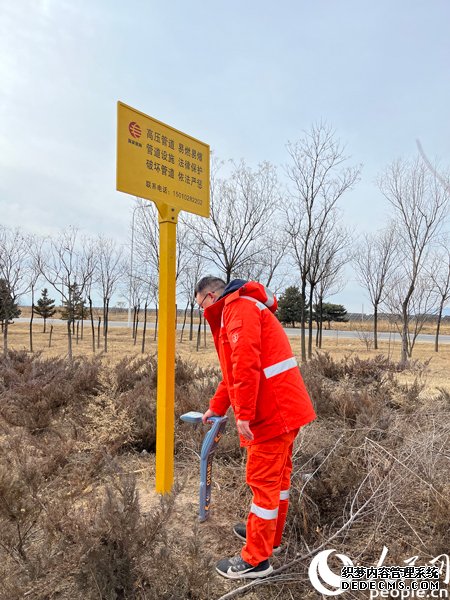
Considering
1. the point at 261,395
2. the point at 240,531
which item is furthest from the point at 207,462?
the point at 261,395

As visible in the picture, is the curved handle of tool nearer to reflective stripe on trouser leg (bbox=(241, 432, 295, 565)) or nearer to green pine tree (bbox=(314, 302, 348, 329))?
reflective stripe on trouser leg (bbox=(241, 432, 295, 565))

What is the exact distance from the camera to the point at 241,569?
79.4 inches

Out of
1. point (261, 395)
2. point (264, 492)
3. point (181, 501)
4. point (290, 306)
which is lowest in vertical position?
point (181, 501)

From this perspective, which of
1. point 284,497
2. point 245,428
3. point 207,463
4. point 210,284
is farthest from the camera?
point 207,463

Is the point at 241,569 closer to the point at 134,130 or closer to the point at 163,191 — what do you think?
the point at 163,191

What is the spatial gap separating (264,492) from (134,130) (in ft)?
7.60

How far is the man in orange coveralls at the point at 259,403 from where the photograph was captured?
198cm

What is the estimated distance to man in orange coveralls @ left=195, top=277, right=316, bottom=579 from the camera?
198 cm

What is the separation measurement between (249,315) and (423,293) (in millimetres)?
15505

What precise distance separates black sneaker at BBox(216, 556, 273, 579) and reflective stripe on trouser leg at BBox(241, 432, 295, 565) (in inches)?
1.5

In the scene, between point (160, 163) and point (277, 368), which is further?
point (160, 163)

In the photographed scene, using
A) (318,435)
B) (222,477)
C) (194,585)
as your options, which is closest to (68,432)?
(222,477)

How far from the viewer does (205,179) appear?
3.29 meters

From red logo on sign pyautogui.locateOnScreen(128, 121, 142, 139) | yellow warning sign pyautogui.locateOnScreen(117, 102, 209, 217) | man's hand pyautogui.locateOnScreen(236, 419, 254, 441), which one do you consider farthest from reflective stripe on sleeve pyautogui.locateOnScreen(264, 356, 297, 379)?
red logo on sign pyautogui.locateOnScreen(128, 121, 142, 139)
